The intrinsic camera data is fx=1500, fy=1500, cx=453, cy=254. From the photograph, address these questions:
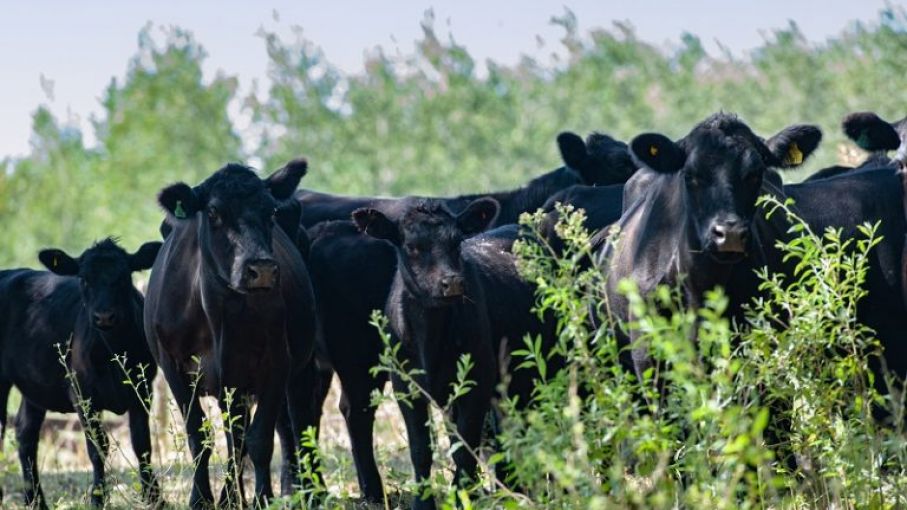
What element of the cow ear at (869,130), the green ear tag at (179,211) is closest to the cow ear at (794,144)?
the cow ear at (869,130)

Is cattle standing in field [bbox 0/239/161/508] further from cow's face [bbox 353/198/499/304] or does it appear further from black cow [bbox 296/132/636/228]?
cow's face [bbox 353/198/499/304]

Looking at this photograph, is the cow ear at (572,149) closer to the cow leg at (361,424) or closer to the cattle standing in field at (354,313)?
the cattle standing in field at (354,313)

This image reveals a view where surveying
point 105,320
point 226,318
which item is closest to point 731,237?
point 226,318

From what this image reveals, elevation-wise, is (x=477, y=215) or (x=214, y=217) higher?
(x=214, y=217)

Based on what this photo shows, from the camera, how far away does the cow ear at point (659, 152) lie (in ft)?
27.3

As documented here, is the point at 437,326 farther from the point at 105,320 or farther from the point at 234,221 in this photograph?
the point at 105,320

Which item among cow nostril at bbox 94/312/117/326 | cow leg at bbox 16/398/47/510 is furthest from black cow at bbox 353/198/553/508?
cow leg at bbox 16/398/47/510

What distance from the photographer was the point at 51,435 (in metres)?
19.1

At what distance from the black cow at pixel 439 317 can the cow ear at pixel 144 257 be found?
7.91ft

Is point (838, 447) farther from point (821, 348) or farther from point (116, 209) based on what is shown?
point (116, 209)

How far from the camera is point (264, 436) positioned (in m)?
9.39

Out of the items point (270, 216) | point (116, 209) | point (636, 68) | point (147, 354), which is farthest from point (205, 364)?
point (636, 68)

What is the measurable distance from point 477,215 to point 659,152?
182cm

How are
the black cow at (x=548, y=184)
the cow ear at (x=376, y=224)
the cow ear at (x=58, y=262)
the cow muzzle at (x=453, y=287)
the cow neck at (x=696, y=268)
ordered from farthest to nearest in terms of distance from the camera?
the black cow at (x=548, y=184)
the cow ear at (x=58, y=262)
the cow ear at (x=376, y=224)
the cow muzzle at (x=453, y=287)
the cow neck at (x=696, y=268)
